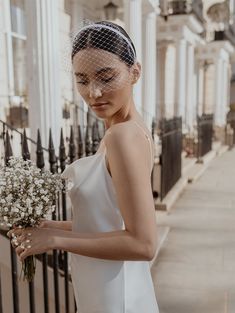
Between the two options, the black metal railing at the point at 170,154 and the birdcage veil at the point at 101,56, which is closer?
the birdcage veil at the point at 101,56

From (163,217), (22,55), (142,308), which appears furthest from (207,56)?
(142,308)

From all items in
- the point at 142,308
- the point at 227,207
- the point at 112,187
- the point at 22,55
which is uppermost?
the point at 22,55

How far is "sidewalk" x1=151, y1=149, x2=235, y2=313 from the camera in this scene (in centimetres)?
348

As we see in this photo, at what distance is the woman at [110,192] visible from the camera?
3.85 ft

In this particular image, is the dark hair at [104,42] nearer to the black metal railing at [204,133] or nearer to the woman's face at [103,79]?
the woman's face at [103,79]

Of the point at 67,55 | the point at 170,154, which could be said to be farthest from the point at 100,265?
the point at 170,154

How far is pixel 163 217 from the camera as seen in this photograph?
5918 millimetres

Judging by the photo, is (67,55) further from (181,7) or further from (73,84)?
(181,7)

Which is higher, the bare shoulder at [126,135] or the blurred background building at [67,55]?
the blurred background building at [67,55]

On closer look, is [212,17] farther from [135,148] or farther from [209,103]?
[135,148]

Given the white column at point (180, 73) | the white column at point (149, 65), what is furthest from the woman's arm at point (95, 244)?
the white column at point (180, 73)

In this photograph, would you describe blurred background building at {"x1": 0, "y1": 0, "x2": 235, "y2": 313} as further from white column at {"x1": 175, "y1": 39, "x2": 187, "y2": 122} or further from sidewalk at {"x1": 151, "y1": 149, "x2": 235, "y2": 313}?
sidewalk at {"x1": 151, "y1": 149, "x2": 235, "y2": 313}

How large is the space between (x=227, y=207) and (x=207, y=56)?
48.8 ft

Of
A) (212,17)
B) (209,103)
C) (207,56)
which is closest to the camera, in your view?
(207,56)
